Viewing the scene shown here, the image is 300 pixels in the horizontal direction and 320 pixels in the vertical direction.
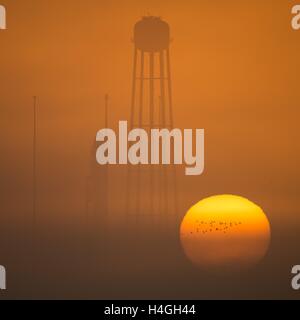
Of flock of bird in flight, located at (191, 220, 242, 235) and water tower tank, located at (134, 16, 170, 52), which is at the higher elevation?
water tower tank, located at (134, 16, 170, 52)

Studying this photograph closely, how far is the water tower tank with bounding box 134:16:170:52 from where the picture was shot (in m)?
10.6

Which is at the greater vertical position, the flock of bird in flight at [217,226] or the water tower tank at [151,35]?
the water tower tank at [151,35]

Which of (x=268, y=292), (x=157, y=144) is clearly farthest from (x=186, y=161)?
(x=268, y=292)

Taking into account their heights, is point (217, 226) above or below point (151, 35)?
below

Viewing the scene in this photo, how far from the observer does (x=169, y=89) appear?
1016 cm

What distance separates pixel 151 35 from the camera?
10.9 m

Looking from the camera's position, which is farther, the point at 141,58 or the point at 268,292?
the point at 268,292

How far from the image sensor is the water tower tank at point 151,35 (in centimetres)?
1063

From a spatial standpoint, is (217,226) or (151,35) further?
(217,226)

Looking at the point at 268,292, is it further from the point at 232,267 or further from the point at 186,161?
the point at 186,161

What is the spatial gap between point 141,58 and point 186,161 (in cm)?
182

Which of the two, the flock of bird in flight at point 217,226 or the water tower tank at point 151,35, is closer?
the water tower tank at point 151,35

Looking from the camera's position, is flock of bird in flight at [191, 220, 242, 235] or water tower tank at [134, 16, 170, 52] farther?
flock of bird in flight at [191, 220, 242, 235]
